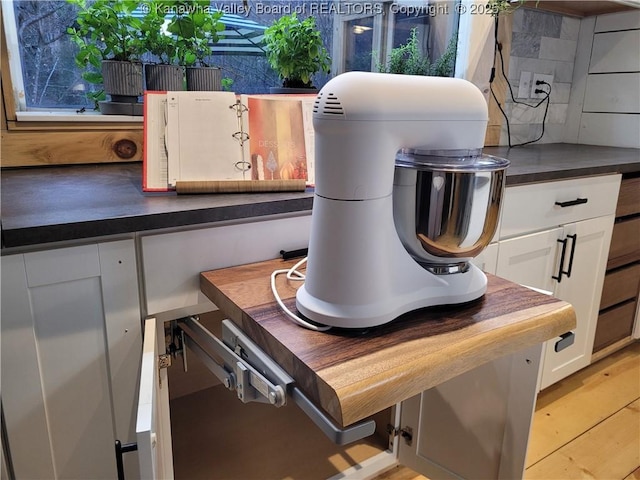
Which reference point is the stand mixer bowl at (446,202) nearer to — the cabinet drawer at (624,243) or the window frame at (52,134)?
the window frame at (52,134)

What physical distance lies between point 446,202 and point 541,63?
181cm

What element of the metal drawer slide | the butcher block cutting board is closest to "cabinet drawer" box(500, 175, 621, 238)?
the butcher block cutting board

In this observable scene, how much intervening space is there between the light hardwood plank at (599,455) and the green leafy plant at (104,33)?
167cm

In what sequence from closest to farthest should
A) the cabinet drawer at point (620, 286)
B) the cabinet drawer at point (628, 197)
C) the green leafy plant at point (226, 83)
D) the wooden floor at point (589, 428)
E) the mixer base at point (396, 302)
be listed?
the mixer base at point (396, 302) < the wooden floor at point (589, 428) < the green leafy plant at point (226, 83) < the cabinet drawer at point (628, 197) < the cabinet drawer at point (620, 286)

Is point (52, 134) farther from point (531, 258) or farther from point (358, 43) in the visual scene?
point (531, 258)

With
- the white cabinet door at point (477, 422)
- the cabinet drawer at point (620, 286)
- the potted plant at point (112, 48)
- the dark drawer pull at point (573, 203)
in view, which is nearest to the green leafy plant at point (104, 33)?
the potted plant at point (112, 48)

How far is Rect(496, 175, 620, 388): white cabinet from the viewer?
1466mm

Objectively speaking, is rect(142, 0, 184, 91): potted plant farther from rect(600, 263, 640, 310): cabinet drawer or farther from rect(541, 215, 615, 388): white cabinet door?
rect(600, 263, 640, 310): cabinet drawer

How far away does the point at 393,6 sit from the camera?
1896mm

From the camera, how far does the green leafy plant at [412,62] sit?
1817 mm

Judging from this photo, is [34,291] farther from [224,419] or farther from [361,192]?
[224,419]

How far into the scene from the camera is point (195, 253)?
3.06 feet

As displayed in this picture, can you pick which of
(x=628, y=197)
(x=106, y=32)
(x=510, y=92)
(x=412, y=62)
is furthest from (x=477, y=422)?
(x=510, y=92)

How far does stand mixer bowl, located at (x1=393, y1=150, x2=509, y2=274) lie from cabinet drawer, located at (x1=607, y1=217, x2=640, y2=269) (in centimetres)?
131
